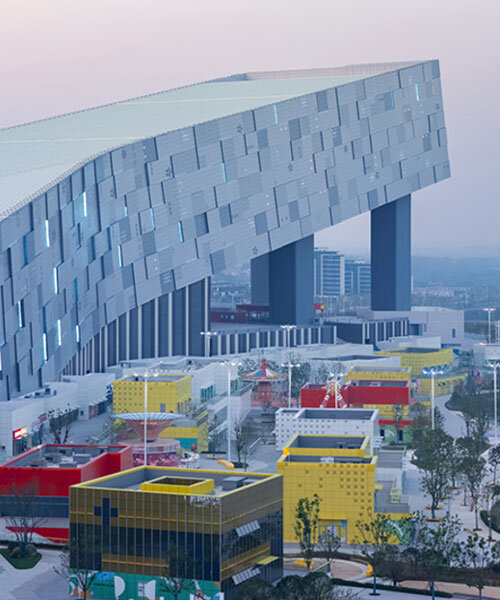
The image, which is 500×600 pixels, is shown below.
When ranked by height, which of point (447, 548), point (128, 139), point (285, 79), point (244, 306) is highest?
point (285, 79)

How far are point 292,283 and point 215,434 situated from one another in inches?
1931

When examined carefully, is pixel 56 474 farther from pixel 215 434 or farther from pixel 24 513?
pixel 215 434

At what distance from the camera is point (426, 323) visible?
156m

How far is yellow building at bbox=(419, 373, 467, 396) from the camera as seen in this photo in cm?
12962

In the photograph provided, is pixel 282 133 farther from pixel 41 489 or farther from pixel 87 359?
pixel 41 489

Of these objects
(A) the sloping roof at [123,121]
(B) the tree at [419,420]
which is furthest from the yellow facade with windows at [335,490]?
(A) the sloping roof at [123,121]

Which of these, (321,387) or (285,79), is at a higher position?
(285,79)

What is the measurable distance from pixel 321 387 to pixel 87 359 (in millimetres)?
23494

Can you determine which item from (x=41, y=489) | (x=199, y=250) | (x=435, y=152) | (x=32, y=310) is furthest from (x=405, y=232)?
(x=41, y=489)

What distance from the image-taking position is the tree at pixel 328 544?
65.6 metres

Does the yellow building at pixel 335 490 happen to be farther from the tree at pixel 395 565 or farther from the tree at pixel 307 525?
the tree at pixel 395 565

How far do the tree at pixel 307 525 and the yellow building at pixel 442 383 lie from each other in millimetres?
60640

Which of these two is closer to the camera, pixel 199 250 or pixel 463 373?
pixel 199 250

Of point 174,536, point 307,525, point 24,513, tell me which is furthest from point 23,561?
point 307,525
